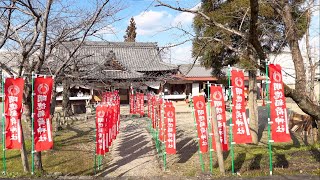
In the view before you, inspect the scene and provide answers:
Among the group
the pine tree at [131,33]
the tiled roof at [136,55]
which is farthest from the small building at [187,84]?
the pine tree at [131,33]

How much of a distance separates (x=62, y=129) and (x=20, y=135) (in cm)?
926

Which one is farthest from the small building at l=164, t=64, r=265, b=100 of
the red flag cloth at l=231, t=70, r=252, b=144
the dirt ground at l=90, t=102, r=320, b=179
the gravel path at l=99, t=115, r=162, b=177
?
the red flag cloth at l=231, t=70, r=252, b=144

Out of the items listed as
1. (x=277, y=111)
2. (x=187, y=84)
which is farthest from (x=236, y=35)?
(x=187, y=84)

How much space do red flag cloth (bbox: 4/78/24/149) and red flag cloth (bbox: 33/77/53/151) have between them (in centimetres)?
49

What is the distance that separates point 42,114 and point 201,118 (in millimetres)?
3802

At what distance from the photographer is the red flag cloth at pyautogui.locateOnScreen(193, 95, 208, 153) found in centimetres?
806

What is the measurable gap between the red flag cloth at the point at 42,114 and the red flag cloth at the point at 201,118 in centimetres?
356

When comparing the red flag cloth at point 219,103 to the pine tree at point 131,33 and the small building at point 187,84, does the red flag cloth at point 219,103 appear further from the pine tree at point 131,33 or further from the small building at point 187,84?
the pine tree at point 131,33

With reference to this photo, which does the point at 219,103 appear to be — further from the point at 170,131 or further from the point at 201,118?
the point at 170,131

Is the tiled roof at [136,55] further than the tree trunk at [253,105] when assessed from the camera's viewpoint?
Yes

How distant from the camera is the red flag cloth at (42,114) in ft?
22.6

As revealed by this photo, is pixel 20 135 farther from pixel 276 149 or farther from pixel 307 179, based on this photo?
pixel 276 149

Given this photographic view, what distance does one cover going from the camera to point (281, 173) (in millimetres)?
6410

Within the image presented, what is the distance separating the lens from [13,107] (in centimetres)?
721
